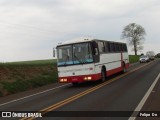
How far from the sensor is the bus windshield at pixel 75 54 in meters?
22.0

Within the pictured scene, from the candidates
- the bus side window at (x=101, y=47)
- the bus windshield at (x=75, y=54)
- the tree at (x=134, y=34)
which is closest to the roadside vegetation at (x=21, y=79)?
the bus windshield at (x=75, y=54)

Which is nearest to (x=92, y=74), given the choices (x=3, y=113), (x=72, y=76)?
(x=72, y=76)

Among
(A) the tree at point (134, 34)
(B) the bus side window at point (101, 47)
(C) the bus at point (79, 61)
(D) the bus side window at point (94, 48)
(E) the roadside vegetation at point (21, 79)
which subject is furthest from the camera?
(A) the tree at point (134, 34)

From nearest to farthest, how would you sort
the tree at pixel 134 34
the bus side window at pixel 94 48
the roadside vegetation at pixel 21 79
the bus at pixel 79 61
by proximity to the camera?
1. the bus at pixel 79 61
2. the bus side window at pixel 94 48
3. the roadside vegetation at pixel 21 79
4. the tree at pixel 134 34

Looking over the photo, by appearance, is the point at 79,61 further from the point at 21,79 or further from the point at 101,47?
the point at 21,79

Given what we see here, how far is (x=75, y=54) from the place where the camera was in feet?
72.5

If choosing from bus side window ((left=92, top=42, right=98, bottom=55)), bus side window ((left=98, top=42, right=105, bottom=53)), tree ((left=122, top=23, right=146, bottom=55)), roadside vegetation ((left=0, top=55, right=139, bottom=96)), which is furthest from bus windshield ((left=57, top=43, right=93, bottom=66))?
tree ((left=122, top=23, right=146, bottom=55))

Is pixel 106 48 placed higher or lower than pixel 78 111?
higher

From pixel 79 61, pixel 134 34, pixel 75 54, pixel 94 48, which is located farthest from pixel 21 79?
pixel 134 34

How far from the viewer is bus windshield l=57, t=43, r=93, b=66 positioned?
22.0 m

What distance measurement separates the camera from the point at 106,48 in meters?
25.8

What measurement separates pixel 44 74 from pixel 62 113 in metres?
20.3

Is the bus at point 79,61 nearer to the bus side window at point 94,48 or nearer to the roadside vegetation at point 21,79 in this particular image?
the bus side window at point 94,48

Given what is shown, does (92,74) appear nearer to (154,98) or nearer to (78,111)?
(154,98)
